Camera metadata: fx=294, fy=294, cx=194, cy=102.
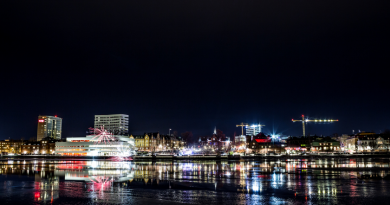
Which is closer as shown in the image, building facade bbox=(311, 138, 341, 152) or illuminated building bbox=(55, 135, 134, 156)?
illuminated building bbox=(55, 135, 134, 156)

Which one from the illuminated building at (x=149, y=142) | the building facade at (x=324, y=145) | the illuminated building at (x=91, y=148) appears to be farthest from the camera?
the building facade at (x=324, y=145)

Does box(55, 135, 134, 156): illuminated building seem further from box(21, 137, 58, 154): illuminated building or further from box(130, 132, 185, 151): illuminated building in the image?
box(130, 132, 185, 151): illuminated building

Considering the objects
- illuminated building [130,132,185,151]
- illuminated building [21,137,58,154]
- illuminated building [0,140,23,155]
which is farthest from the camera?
illuminated building [0,140,23,155]

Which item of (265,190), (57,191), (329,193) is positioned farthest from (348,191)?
(57,191)

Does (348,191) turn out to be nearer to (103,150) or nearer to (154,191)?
(154,191)

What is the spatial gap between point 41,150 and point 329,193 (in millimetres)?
184125

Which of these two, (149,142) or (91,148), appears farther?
(149,142)

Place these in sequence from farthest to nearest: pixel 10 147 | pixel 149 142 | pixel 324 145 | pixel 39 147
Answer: pixel 10 147 → pixel 324 145 → pixel 149 142 → pixel 39 147

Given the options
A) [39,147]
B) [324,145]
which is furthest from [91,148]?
[324,145]

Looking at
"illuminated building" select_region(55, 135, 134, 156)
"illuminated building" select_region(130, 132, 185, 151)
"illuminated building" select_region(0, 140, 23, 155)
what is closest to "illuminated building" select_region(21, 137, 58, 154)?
"illuminated building" select_region(0, 140, 23, 155)

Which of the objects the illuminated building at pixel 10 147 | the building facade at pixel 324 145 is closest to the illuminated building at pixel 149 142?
the illuminated building at pixel 10 147

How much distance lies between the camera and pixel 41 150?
17225 centimetres

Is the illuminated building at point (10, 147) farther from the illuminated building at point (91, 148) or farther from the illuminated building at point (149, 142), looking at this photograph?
the illuminated building at point (149, 142)

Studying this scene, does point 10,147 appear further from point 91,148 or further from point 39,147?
point 91,148
